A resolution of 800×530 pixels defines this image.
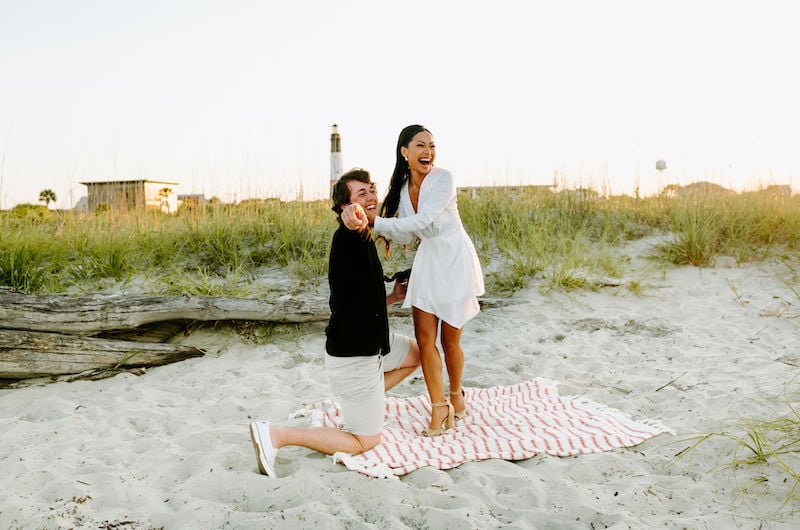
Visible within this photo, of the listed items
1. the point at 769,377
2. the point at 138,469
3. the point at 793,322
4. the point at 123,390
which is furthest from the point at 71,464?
the point at 793,322

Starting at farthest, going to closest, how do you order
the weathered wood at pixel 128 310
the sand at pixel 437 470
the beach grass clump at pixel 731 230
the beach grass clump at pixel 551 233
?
1. the beach grass clump at pixel 731 230
2. the beach grass clump at pixel 551 233
3. the weathered wood at pixel 128 310
4. the sand at pixel 437 470

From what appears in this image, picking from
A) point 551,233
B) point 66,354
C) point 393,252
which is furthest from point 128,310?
point 551,233

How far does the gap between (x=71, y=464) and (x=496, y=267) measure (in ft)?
14.7

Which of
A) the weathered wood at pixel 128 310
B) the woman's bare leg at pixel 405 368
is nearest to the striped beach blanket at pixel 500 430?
the woman's bare leg at pixel 405 368

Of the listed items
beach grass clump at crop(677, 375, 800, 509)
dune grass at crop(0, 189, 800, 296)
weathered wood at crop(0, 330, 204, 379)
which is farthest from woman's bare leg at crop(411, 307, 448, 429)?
dune grass at crop(0, 189, 800, 296)

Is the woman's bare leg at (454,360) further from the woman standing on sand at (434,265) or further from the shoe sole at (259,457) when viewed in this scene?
the shoe sole at (259,457)

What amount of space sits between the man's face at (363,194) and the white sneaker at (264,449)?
1116mm

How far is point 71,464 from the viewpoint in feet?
9.17

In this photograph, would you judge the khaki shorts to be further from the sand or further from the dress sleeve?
the dress sleeve

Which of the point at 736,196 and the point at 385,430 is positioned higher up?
the point at 736,196

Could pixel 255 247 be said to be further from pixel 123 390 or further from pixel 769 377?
pixel 769 377

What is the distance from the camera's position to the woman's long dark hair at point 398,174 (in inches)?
129

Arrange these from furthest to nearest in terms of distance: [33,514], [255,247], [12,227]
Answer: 1. [255,247]
2. [12,227]
3. [33,514]

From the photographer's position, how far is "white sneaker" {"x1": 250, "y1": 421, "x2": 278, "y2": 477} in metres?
2.67
